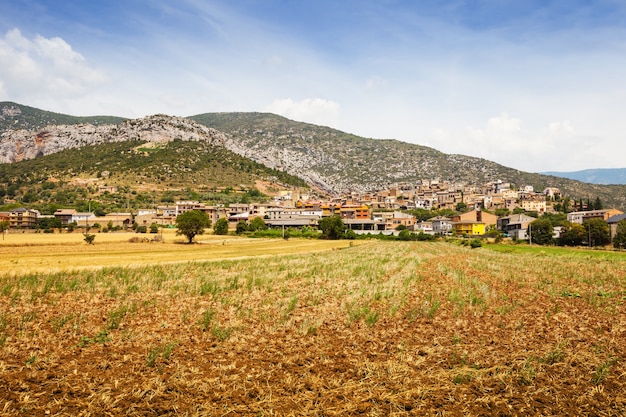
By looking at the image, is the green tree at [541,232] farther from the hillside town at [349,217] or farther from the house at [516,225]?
the house at [516,225]

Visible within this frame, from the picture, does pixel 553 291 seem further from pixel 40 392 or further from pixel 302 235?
pixel 302 235

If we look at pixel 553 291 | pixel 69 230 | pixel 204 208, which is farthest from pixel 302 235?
pixel 553 291

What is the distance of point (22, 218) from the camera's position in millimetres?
111875

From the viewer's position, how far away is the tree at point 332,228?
99250 millimetres

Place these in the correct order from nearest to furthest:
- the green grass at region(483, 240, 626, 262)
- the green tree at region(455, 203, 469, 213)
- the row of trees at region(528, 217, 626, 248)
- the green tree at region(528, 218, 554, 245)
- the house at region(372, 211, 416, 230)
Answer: the green grass at region(483, 240, 626, 262) < the row of trees at region(528, 217, 626, 248) < the green tree at region(528, 218, 554, 245) < the house at region(372, 211, 416, 230) < the green tree at region(455, 203, 469, 213)

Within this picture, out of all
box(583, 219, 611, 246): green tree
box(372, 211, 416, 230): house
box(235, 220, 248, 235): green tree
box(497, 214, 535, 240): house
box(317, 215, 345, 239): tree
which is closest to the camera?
box(583, 219, 611, 246): green tree

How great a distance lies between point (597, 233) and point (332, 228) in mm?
58044

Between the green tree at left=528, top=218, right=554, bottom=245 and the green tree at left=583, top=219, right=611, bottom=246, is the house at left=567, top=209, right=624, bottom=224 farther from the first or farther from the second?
the green tree at left=583, top=219, right=611, bottom=246

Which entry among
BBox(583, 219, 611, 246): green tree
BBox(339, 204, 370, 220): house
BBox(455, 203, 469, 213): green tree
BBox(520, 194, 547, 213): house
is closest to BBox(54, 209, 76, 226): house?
BBox(339, 204, 370, 220): house

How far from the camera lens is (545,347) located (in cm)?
1115

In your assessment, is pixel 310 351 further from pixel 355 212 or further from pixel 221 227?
pixel 355 212

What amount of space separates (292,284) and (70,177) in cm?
17802

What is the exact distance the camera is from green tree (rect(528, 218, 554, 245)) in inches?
3691

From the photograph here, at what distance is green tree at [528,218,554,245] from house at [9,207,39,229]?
128117 mm
